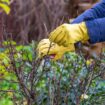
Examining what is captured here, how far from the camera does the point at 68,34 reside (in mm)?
3682

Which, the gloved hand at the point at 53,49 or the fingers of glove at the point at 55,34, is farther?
the gloved hand at the point at 53,49

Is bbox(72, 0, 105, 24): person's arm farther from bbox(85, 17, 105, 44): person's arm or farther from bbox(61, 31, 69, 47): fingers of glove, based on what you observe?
bbox(61, 31, 69, 47): fingers of glove

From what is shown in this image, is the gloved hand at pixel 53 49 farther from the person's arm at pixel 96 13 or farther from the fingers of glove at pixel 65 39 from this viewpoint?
the person's arm at pixel 96 13

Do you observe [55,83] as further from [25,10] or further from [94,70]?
[25,10]

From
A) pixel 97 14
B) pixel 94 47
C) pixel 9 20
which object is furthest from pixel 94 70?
pixel 9 20

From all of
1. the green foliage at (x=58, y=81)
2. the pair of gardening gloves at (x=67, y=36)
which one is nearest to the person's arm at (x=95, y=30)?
the pair of gardening gloves at (x=67, y=36)

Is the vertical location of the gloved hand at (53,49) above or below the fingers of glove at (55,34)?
below

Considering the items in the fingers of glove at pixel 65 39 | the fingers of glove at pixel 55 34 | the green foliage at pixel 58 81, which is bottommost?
the green foliage at pixel 58 81

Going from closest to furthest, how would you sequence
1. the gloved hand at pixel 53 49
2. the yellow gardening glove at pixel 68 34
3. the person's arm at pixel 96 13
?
the yellow gardening glove at pixel 68 34
the gloved hand at pixel 53 49
the person's arm at pixel 96 13

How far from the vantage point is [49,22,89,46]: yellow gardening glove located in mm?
3684

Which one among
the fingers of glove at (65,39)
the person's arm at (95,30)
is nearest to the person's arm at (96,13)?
the person's arm at (95,30)

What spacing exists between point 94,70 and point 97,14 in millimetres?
850

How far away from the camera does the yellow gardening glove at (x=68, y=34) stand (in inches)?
145

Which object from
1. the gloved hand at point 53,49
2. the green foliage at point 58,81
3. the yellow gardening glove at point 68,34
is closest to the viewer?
the green foliage at point 58,81
